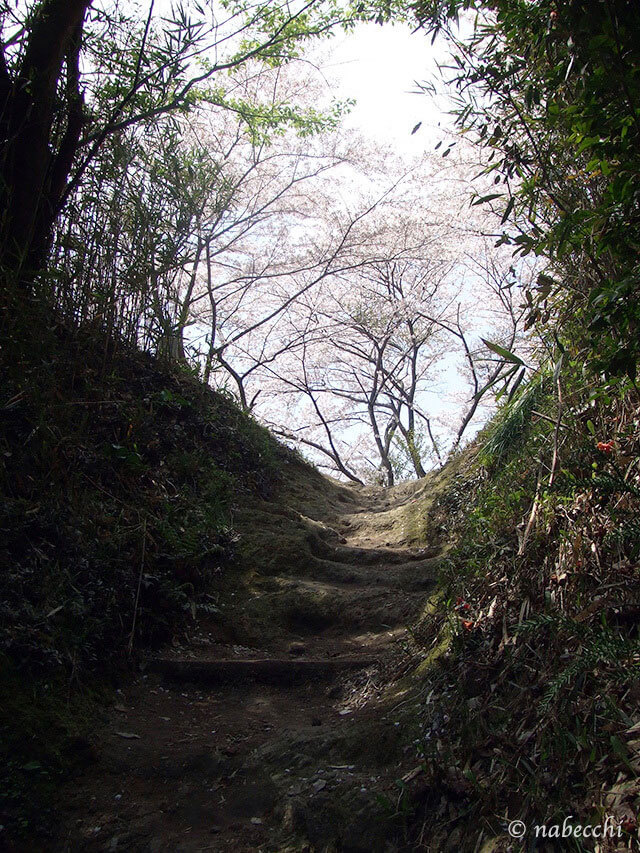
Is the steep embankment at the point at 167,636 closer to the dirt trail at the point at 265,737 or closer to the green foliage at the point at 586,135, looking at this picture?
the dirt trail at the point at 265,737

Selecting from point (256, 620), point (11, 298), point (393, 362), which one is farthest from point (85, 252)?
point (393, 362)

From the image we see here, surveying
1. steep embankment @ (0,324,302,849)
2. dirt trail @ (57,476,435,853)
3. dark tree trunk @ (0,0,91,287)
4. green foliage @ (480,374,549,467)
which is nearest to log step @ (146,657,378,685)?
dirt trail @ (57,476,435,853)

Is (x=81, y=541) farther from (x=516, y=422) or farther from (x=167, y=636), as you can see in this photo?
(x=516, y=422)

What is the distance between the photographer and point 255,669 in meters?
3.17

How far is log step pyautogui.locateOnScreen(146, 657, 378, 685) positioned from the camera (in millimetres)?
3047

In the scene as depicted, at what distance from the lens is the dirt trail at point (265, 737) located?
1942 mm

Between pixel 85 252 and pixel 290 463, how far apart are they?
4.03 m

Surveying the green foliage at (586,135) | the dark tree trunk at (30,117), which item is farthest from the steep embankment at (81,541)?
the green foliage at (586,135)

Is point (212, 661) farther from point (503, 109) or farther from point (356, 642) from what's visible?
point (503, 109)

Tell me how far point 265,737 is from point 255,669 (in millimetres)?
633

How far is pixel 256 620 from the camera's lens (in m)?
3.66

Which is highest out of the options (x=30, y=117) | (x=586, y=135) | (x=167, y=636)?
(x=30, y=117)

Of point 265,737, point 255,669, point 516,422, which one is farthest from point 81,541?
point 516,422

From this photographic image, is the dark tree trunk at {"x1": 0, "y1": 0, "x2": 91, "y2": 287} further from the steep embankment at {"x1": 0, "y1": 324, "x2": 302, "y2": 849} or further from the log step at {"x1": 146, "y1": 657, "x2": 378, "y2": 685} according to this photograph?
the log step at {"x1": 146, "y1": 657, "x2": 378, "y2": 685}
